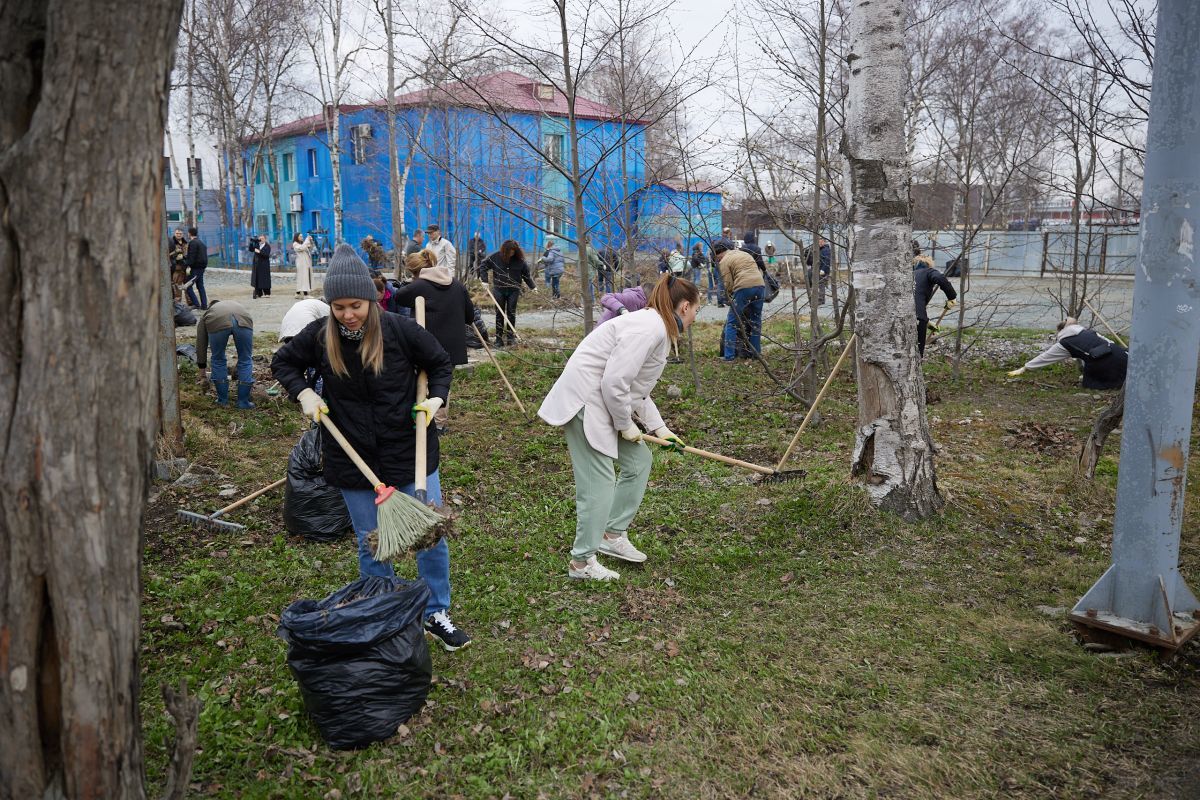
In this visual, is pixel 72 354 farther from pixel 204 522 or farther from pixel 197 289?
pixel 197 289

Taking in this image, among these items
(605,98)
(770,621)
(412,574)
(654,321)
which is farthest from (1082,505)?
(605,98)

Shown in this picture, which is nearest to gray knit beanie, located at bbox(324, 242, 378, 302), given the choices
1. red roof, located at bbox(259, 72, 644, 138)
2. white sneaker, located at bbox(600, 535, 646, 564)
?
white sneaker, located at bbox(600, 535, 646, 564)

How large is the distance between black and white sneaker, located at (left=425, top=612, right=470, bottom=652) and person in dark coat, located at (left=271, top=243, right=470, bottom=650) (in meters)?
0.01

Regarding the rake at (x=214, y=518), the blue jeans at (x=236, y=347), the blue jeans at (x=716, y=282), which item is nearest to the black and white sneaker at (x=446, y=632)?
the rake at (x=214, y=518)

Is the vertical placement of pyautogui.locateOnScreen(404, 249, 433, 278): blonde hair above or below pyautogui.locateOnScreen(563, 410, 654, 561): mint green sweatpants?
above

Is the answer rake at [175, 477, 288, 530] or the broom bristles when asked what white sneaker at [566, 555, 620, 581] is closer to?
the broom bristles

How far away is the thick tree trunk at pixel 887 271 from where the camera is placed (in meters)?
5.39

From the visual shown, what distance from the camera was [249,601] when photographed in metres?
4.69

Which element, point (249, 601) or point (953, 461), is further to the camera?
point (953, 461)

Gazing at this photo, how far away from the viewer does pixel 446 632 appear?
4031mm

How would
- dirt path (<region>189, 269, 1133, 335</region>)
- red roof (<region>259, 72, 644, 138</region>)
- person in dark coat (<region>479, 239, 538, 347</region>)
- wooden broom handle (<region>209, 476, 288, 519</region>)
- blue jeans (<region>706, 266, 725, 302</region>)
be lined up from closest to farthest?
wooden broom handle (<region>209, 476, 288, 519</region>) < red roof (<region>259, 72, 644, 138</region>) < blue jeans (<region>706, 266, 725, 302</region>) < person in dark coat (<region>479, 239, 538, 347</region>) < dirt path (<region>189, 269, 1133, 335</region>)

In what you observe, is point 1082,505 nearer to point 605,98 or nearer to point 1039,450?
point 1039,450

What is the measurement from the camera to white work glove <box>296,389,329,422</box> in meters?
3.80

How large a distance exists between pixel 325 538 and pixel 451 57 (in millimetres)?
5672
